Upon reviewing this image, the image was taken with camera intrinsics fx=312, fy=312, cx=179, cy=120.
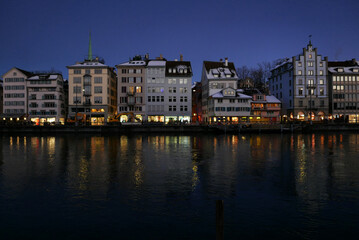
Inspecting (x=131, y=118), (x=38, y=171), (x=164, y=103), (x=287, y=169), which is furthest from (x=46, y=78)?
(x=287, y=169)

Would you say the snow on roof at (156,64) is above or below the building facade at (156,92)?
above

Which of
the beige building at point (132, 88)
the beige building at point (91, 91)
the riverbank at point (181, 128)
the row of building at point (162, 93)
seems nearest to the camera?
the riverbank at point (181, 128)

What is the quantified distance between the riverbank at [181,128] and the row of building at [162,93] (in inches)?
463

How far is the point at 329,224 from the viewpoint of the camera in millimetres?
12445

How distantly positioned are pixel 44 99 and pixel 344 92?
9025 centimetres

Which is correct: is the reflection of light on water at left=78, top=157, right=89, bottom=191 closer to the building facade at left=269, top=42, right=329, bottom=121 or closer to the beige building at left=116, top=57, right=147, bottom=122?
the beige building at left=116, top=57, right=147, bottom=122

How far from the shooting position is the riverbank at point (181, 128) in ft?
239

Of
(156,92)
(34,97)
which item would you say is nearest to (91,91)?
(34,97)

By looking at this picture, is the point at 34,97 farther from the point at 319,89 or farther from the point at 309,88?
the point at 319,89

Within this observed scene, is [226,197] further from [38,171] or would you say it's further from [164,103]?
[164,103]

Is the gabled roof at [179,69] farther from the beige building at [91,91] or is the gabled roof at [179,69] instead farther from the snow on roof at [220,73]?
the beige building at [91,91]

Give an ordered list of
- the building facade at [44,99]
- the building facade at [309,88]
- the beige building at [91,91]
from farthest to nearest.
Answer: the building facade at [44,99]
the building facade at [309,88]
the beige building at [91,91]

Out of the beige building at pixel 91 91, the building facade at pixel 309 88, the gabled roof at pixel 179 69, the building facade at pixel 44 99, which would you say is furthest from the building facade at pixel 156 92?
the building facade at pixel 309 88

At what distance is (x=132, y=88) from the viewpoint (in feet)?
301
